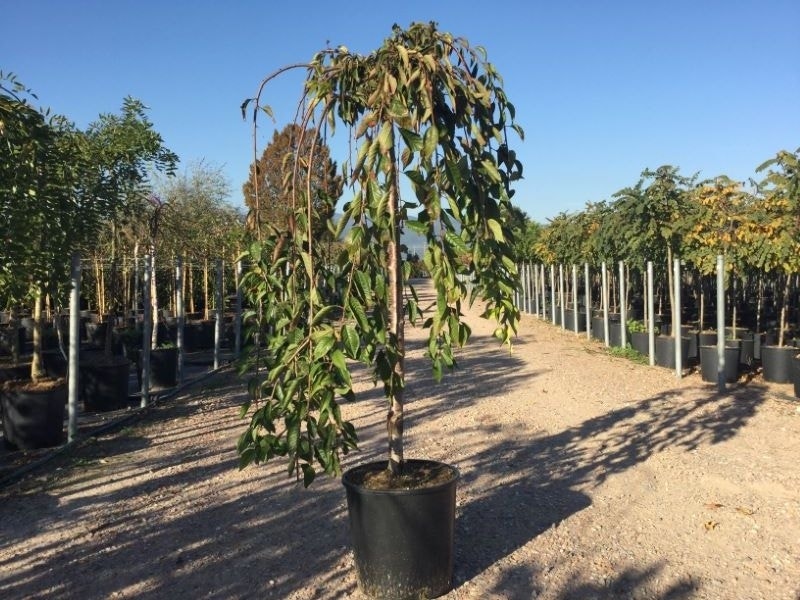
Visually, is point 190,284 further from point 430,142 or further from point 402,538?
point 430,142

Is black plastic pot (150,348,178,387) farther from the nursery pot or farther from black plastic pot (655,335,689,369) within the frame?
black plastic pot (655,335,689,369)

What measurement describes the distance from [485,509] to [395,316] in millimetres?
1938

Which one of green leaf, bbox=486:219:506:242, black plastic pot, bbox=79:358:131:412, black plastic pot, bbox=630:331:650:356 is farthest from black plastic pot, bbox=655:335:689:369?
green leaf, bbox=486:219:506:242

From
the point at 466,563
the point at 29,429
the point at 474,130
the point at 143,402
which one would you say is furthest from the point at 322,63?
the point at 143,402

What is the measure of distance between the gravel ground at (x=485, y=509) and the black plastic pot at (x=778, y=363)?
1.41m

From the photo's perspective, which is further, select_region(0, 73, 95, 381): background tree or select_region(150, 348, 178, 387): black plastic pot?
select_region(150, 348, 178, 387): black plastic pot

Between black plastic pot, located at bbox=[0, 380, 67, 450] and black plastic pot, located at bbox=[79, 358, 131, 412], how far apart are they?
5.28 feet

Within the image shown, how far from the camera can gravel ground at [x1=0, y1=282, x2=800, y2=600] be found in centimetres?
359

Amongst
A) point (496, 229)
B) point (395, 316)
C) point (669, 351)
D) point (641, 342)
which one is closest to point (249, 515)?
point (395, 316)

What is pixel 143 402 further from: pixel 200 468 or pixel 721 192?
pixel 721 192

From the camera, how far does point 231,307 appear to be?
19703mm

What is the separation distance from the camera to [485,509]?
4.65m

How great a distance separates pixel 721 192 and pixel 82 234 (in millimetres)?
9900

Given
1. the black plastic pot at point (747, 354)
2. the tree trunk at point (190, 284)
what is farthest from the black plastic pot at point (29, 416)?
the tree trunk at point (190, 284)
